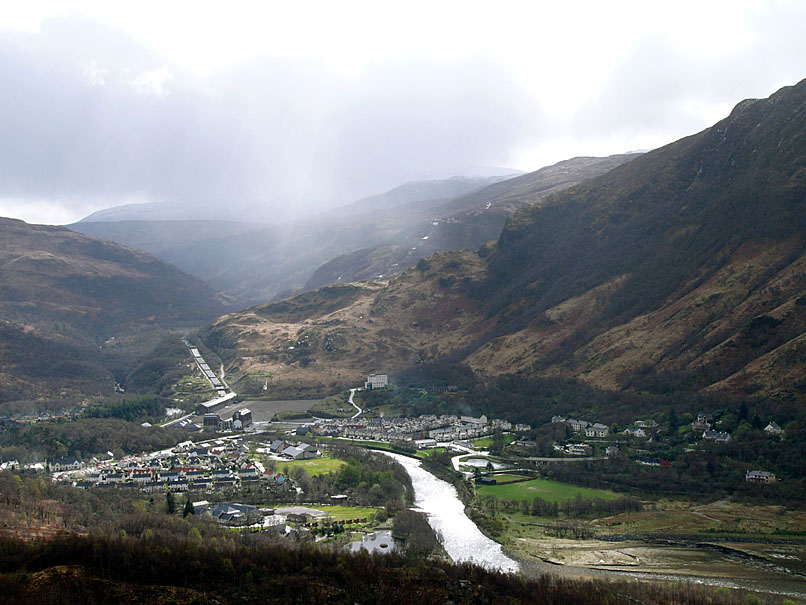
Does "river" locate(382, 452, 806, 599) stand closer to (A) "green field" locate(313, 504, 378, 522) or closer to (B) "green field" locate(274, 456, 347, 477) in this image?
(A) "green field" locate(313, 504, 378, 522)

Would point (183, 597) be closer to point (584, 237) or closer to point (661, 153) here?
point (584, 237)

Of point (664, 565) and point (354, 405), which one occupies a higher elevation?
point (354, 405)

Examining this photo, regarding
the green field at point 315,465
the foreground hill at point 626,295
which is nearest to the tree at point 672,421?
the foreground hill at point 626,295

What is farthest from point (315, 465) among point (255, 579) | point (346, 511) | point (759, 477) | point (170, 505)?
point (759, 477)

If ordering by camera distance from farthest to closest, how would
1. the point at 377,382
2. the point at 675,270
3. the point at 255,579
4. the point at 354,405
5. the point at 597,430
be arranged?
the point at 377,382, the point at 354,405, the point at 675,270, the point at 597,430, the point at 255,579

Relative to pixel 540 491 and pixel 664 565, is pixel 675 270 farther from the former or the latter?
pixel 664 565
